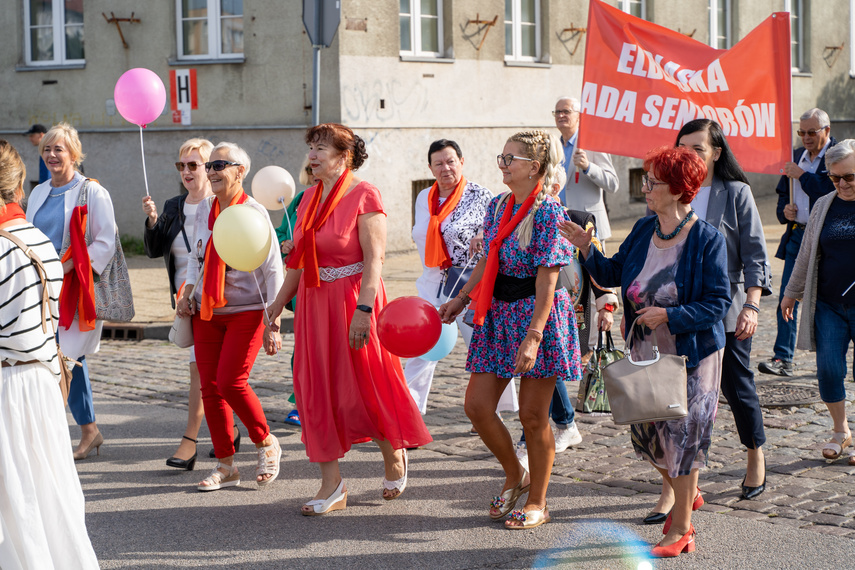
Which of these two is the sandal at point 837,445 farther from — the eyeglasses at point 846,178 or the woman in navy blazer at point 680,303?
the woman in navy blazer at point 680,303

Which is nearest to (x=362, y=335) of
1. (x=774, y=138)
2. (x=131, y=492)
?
(x=131, y=492)

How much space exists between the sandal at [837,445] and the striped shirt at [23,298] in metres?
4.49

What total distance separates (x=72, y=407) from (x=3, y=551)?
3.00m

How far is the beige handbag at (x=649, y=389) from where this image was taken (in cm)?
467

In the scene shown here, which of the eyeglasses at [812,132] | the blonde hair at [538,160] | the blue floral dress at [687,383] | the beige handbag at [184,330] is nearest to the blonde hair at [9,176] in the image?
the beige handbag at [184,330]

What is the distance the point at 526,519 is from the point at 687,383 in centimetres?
107

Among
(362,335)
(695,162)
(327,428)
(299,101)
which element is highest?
(299,101)

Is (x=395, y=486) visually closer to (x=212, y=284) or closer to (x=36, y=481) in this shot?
(x=212, y=284)

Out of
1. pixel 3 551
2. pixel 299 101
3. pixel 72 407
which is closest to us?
pixel 3 551

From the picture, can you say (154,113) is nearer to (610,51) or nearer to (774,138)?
(610,51)

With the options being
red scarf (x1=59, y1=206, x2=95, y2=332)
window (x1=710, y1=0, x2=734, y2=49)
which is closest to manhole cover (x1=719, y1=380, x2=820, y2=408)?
red scarf (x1=59, y1=206, x2=95, y2=332)

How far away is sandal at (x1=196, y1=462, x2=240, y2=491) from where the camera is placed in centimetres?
613

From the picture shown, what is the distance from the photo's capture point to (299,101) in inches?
699

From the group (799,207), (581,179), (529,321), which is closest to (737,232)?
(529,321)
